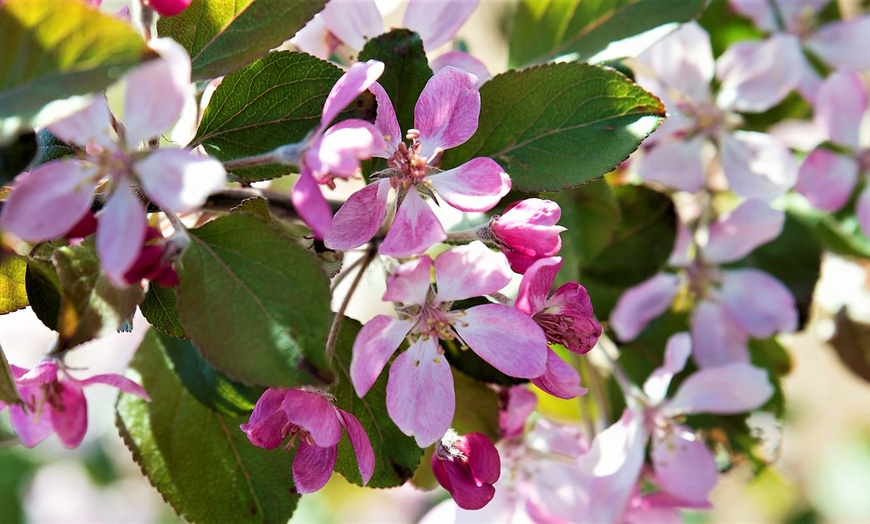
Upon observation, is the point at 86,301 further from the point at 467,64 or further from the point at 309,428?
the point at 467,64

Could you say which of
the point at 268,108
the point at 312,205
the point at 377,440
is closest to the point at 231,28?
the point at 268,108

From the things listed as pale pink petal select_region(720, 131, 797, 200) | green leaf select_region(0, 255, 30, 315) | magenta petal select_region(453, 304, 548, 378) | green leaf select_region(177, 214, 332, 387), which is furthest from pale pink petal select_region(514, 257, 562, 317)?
pale pink petal select_region(720, 131, 797, 200)

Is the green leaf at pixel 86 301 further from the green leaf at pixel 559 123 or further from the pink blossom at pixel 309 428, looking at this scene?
the green leaf at pixel 559 123

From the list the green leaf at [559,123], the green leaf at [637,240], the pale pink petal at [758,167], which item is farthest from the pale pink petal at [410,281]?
the pale pink petal at [758,167]

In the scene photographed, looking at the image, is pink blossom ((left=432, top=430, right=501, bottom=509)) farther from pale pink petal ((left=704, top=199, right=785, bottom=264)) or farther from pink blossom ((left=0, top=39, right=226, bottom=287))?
pale pink petal ((left=704, top=199, right=785, bottom=264))

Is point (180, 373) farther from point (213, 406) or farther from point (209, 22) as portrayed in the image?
point (209, 22)

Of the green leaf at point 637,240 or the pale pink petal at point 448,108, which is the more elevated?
the pale pink petal at point 448,108

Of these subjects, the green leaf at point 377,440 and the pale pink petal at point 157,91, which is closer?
the pale pink petal at point 157,91

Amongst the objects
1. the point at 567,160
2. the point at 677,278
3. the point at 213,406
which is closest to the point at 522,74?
the point at 567,160
